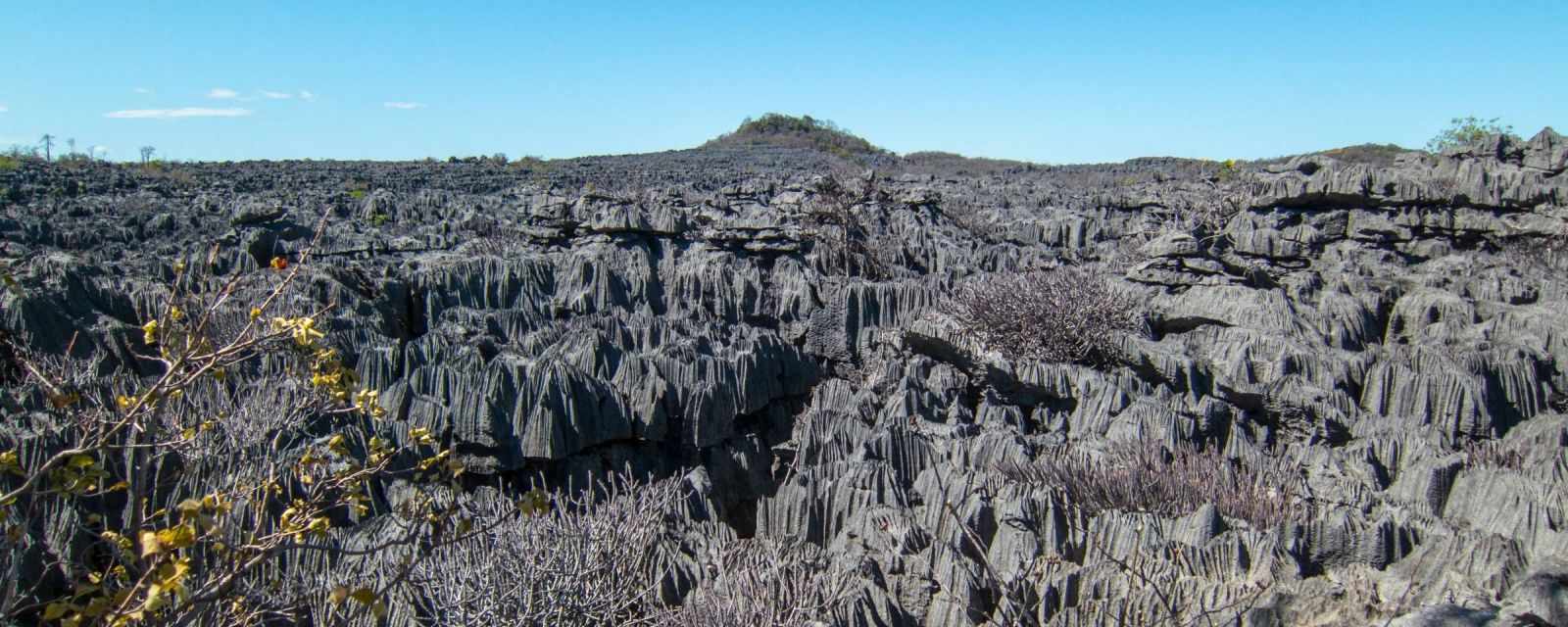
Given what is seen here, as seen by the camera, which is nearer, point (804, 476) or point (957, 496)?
point (957, 496)

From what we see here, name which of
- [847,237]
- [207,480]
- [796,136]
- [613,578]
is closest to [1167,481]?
[613,578]

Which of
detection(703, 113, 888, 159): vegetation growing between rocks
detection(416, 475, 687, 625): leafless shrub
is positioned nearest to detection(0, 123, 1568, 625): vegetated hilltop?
detection(416, 475, 687, 625): leafless shrub

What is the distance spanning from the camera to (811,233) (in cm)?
1398

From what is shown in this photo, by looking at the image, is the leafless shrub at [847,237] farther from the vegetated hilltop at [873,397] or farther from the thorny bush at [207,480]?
the thorny bush at [207,480]

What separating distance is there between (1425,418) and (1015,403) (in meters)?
3.28

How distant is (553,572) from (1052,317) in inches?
247

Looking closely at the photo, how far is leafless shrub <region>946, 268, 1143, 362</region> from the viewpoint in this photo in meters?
8.86

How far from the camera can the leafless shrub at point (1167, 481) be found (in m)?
5.14

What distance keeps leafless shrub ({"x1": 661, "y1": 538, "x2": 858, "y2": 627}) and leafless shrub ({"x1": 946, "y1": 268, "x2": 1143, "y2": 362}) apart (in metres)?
4.90


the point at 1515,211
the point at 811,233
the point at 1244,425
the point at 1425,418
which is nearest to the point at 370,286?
the point at 811,233

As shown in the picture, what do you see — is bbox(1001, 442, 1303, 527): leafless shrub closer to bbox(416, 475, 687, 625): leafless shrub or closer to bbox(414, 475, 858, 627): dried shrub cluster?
bbox(414, 475, 858, 627): dried shrub cluster

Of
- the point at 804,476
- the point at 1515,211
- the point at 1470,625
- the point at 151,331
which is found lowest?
the point at 804,476

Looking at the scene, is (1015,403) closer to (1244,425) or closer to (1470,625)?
(1244,425)

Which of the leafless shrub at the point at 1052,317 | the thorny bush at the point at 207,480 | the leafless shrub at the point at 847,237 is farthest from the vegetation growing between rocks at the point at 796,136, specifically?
the thorny bush at the point at 207,480
